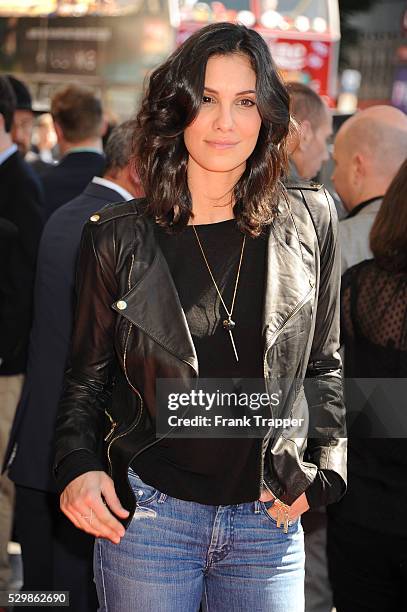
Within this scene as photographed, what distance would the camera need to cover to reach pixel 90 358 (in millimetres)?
2379

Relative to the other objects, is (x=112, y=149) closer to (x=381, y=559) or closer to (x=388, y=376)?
(x=388, y=376)

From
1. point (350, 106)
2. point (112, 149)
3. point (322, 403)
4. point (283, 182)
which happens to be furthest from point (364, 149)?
point (350, 106)

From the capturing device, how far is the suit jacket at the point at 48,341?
3959 millimetres

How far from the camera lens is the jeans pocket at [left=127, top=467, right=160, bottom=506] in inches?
90.6

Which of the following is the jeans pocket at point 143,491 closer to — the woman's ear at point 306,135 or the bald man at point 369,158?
the bald man at point 369,158

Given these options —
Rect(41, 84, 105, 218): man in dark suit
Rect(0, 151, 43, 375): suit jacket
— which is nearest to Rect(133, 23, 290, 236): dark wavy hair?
Rect(0, 151, 43, 375): suit jacket

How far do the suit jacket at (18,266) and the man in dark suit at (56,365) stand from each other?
436 mm

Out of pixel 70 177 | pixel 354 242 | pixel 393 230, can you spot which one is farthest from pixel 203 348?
pixel 70 177

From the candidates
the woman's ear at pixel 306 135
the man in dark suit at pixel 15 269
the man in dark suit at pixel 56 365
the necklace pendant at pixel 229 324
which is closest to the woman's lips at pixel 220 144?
the necklace pendant at pixel 229 324

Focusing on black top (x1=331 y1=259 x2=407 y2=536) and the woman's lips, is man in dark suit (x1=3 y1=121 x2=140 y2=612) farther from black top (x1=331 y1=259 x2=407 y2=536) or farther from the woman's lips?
the woman's lips

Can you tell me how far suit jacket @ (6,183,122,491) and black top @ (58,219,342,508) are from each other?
1631 millimetres

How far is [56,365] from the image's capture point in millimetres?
3977

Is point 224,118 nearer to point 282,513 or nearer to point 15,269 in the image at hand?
point 282,513

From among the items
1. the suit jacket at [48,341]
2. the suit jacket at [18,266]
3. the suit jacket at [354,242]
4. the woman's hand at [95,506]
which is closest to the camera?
the woman's hand at [95,506]
